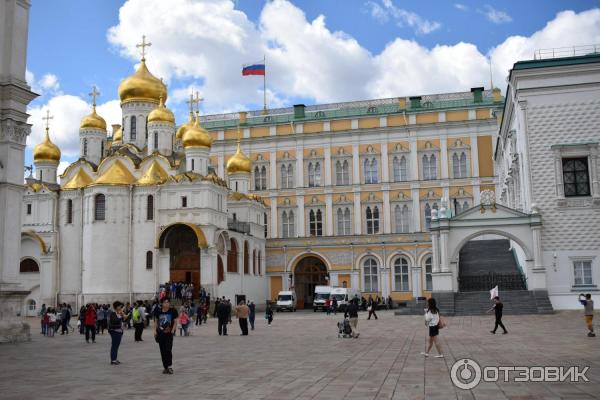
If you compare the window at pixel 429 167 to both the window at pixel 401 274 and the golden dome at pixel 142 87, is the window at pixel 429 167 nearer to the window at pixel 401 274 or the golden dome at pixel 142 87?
the window at pixel 401 274

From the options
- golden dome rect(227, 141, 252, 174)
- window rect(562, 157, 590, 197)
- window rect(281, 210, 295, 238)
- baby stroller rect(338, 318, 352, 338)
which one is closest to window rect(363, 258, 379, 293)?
window rect(281, 210, 295, 238)

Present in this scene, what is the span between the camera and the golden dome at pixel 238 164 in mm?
56906

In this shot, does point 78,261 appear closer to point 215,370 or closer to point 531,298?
point 531,298

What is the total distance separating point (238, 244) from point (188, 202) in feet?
22.2

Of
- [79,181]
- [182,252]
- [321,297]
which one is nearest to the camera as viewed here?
[182,252]

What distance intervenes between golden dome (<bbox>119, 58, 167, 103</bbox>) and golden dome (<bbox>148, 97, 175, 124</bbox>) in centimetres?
134

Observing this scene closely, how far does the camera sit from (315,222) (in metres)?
58.2

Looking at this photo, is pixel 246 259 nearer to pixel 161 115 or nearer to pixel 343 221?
pixel 343 221

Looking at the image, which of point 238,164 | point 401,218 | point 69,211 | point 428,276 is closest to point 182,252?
point 69,211

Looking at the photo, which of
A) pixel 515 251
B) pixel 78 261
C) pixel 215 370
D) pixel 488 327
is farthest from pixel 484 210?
pixel 78 261

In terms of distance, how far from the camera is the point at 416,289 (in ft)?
178

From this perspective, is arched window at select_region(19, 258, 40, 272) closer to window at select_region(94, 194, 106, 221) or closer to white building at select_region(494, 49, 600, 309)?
window at select_region(94, 194, 106, 221)

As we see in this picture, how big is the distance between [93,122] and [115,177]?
27.0ft

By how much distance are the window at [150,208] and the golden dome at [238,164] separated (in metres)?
12.1
